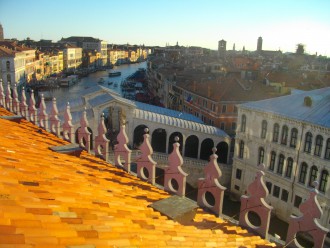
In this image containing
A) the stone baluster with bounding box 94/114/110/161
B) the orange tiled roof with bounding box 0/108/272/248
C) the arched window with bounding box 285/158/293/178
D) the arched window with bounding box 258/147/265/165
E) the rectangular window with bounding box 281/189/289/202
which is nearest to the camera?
the orange tiled roof with bounding box 0/108/272/248

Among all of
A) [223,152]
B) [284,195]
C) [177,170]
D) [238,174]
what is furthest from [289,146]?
[177,170]

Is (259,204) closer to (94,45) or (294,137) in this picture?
(294,137)

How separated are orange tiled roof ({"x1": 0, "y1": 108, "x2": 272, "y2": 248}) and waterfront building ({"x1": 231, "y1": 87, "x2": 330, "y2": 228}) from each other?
17.8 meters

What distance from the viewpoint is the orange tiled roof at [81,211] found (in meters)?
3.56

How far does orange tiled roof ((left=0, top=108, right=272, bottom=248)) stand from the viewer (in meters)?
3.56

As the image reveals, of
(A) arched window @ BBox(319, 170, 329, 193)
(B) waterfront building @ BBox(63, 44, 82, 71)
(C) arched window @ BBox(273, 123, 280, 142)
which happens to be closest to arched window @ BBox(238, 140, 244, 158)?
(C) arched window @ BBox(273, 123, 280, 142)

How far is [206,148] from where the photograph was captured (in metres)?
34.4

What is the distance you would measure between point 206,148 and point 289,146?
11118 mm

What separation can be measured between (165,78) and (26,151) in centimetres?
4959

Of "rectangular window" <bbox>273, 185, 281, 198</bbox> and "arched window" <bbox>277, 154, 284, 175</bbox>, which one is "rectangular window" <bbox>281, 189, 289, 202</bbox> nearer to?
"rectangular window" <bbox>273, 185, 281, 198</bbox>

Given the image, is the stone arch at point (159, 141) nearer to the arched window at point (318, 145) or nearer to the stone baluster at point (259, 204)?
the arched window at point (318, 145)

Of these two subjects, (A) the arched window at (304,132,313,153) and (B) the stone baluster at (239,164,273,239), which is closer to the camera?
(B) the stone baluster at (239,164,273,239)

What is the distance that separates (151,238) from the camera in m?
4.89

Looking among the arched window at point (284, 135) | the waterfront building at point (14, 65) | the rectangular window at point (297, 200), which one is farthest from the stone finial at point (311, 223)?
the waterfront building at point (14, 65)
